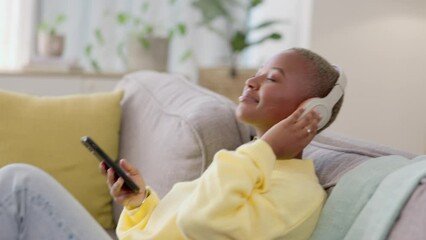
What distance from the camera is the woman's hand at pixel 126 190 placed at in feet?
5.36

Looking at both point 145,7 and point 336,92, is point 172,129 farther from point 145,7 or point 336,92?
point 145,7

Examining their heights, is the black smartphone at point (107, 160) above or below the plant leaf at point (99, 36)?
above

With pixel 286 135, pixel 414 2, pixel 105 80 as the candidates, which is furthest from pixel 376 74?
pixel 286 135

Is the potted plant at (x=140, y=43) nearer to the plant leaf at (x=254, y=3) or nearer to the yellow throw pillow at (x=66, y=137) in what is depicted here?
the plant leaf at (x=254, y=3)

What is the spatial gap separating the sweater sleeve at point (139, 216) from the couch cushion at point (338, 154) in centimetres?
35

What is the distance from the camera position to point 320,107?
5.10 ft

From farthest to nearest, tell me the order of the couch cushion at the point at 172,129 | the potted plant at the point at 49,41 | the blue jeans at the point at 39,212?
the potted plant at the point at 49,41 → the couch cushion at the point at 172,129 → the blue jeans at the point at 39,212

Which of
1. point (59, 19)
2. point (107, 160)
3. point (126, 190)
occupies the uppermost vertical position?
point (107, 160)

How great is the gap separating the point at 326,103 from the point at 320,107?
0.02 meters

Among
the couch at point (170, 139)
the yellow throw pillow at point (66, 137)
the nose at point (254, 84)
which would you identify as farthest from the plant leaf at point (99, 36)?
the nose at point (254, 84)

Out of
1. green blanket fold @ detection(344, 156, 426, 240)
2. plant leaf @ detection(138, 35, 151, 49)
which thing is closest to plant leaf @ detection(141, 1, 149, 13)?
plant leaf @ detection(138, 35, 151, 49)

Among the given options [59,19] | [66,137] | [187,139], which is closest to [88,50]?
[59,19]

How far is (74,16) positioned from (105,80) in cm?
46

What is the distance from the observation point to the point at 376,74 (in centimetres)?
354
